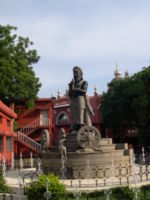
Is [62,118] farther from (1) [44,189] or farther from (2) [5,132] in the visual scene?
(1) [44,189]

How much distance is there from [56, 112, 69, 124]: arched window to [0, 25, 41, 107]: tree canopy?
14653 mm

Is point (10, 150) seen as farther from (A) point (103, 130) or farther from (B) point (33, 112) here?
(A) point (103, 130)

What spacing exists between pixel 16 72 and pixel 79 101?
49.3 ft

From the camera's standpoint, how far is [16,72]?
32.8 m

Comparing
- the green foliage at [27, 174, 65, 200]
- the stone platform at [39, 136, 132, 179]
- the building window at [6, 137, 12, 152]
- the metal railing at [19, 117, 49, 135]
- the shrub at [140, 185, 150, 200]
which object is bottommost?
the shrub at [140, 185, 150, 200]

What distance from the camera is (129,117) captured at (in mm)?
40500

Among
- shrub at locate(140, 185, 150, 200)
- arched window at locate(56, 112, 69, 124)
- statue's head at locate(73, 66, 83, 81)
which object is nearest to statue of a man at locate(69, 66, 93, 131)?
statue's head at locate(73, 66, 83, 81)

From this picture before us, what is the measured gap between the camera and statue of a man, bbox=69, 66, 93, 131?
1958 centimetres

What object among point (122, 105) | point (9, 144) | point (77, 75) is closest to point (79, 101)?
point (77, 75)

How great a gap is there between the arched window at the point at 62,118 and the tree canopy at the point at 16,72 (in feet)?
48.1

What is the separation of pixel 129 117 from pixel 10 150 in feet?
56.5

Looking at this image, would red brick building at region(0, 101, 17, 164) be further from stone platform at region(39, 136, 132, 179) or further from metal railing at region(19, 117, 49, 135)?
stone platform at region(39, 136, 132, 179)

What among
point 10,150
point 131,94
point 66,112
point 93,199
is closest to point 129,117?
point 131,94

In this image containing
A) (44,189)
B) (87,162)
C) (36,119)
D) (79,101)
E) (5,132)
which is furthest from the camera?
(36,119)
